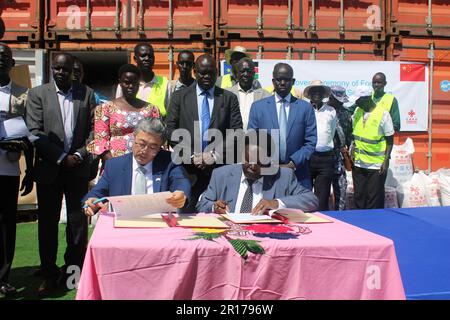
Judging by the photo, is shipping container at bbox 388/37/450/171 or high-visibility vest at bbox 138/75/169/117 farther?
shipping container at bbox 388/37/450/171

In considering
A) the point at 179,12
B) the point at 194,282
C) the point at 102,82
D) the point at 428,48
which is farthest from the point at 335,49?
the point at 194,282

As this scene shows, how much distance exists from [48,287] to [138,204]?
180cm

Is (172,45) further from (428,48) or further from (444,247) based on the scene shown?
(444,247)

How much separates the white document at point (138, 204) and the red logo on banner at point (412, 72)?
18.0ft

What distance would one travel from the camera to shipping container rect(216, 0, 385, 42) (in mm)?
6590

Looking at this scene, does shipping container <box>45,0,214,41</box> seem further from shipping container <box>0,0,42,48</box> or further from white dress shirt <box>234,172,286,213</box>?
white dress shirt <box>234,172,286,213</box>

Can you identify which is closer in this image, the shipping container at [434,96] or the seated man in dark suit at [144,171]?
the seated man in dark suit at [144,171]

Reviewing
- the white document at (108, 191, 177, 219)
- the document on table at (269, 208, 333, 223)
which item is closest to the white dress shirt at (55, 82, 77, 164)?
the white document at (108, 191, 177, 219)

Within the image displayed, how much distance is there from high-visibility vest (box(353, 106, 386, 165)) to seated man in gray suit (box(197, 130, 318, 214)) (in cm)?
274

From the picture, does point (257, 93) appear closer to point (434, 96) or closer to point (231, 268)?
point (231, 268)

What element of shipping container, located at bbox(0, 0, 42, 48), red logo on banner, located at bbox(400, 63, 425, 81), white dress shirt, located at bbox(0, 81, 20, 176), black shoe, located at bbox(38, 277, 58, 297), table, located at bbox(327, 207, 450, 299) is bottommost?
black shoe, located at bbox(38, 277, 58, 297)

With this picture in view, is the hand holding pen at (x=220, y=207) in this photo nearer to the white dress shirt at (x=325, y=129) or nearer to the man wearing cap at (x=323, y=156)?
the man wearing cap at (x=323, y=156)

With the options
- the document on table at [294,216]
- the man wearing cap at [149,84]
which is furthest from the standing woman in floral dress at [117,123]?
the document on table at [294,216]

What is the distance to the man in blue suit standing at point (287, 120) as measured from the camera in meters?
3.96
